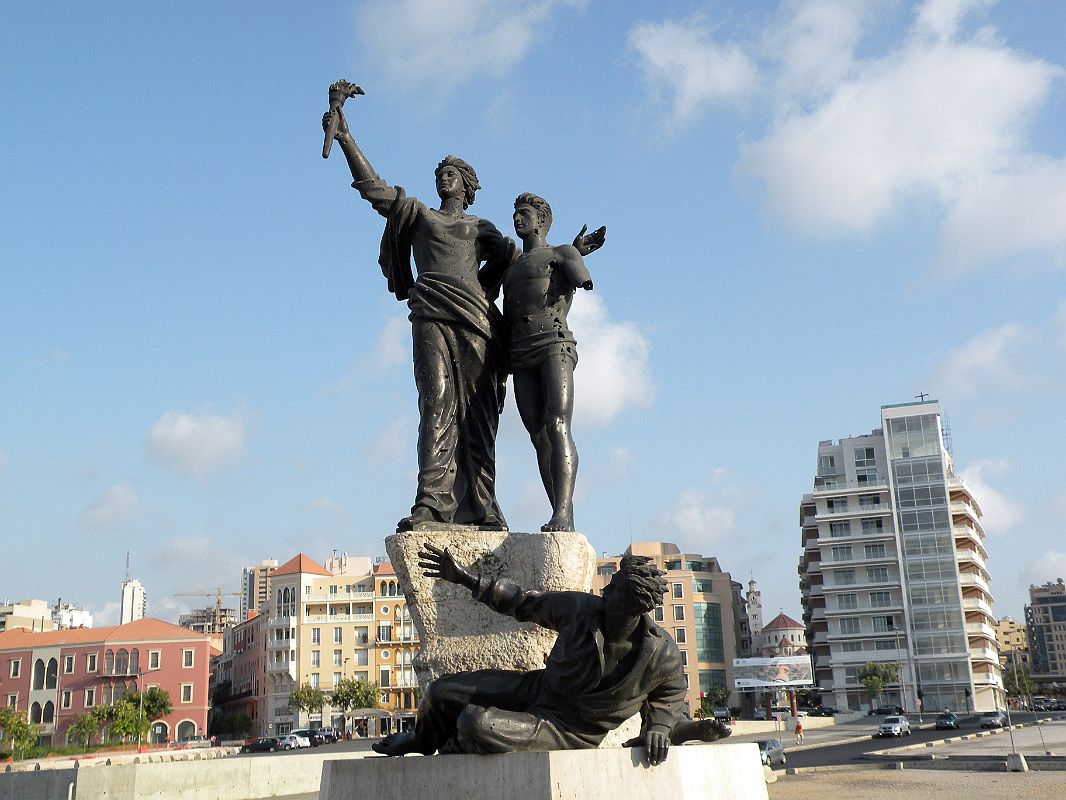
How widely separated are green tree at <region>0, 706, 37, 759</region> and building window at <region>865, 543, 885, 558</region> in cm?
5374

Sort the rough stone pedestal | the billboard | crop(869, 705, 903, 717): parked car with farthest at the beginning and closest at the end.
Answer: the billboard → crop(869, 705, 903, 717): parked car → the rough stone pedestal

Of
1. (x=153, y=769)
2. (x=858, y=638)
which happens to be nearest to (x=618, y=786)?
(x=153, y=769)

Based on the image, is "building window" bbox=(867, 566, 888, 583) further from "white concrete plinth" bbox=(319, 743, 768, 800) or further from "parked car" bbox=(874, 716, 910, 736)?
"white concrete plinth" bbox=(319, 743, 768, 800)

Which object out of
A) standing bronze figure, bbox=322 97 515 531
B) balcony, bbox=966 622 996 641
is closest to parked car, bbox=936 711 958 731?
balcony, bbox=966 622 996 641

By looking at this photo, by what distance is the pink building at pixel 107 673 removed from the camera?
67.9 metres

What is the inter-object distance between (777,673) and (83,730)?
150 feet

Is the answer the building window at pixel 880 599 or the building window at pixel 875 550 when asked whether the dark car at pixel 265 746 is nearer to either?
the building window at pixel 880 599

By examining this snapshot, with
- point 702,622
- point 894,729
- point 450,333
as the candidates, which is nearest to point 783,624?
point 702,622

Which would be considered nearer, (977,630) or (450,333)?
(450,333)

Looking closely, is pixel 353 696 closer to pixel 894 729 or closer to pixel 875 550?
pixel 894 729

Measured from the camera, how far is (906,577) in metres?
68.8

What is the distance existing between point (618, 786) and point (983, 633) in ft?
237

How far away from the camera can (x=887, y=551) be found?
2768 inches

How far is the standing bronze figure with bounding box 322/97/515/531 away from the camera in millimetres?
6238
